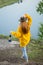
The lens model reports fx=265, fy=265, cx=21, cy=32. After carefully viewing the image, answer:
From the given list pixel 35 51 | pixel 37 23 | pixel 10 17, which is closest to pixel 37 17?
pixel 37 23

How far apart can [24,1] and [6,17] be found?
2.99ft

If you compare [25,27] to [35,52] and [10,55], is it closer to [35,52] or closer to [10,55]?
[10,55]

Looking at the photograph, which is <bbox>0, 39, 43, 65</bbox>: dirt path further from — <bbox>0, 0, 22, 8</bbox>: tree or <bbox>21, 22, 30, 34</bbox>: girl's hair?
<bbox>0, 0, 22, 8</bbox>: tree

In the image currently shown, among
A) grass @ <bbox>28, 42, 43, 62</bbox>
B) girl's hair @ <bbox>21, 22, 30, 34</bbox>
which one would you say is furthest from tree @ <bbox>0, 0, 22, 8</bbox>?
girl's hair @ <bbox>21, 22, 30, 34</bbox>

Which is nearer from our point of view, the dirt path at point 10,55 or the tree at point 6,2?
the dirt path at point 10,55

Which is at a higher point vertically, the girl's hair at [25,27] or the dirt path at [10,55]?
the girl's hair at [25,27]

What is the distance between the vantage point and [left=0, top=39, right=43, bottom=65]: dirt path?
385 cm

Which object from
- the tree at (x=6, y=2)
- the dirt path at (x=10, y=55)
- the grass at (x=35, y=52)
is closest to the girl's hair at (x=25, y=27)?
the dirt path at (x=10, y=55)

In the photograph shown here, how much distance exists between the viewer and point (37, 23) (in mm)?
6008

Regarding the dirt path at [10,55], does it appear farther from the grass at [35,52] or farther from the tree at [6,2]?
the tree at [6,2]

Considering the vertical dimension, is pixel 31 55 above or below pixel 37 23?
Answer: below

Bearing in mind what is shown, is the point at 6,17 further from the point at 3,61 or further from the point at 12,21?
the point at 3,61

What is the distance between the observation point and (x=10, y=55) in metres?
4.20

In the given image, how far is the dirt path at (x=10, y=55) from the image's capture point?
3.85 m
